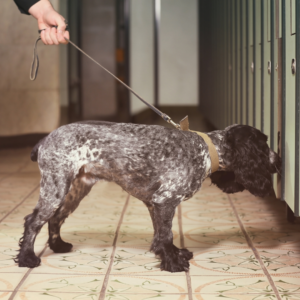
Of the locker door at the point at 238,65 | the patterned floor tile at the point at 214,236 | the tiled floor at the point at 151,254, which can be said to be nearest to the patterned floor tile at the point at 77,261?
the tiled floor at the point at 151,254

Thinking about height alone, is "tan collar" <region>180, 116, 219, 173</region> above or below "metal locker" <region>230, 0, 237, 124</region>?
below

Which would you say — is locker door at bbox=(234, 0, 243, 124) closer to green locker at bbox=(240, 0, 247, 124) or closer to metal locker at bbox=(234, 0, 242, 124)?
metal locker at bbox=(234, 0, 242, 124)

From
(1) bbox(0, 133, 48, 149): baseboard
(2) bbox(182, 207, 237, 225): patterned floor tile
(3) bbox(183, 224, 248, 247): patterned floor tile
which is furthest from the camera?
(1) bbox(0, 133, 48, 149): baseboard

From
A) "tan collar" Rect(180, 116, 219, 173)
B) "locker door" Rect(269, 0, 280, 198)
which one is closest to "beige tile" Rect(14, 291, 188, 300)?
"tan collar" Rect(180, 116, 219, 173)

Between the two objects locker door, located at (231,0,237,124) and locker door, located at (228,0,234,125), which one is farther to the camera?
locker door, located at (228,0,234,125)

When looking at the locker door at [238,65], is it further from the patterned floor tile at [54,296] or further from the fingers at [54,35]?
the patterned floor tile at [54,296]

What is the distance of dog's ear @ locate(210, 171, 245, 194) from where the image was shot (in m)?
2.40

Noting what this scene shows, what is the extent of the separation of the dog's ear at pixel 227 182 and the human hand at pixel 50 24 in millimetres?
1021

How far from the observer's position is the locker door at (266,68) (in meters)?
2.86

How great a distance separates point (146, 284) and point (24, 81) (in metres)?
5.20

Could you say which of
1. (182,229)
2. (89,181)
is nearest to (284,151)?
(182,229)

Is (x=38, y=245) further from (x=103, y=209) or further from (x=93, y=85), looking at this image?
(x=93, y=85)

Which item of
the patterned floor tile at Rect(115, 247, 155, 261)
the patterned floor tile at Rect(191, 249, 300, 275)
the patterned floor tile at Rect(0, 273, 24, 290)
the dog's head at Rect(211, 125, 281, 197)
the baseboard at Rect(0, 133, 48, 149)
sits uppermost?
the dog's head at Rect(211, 125, 281, 197)

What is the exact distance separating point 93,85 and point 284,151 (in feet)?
18.8
